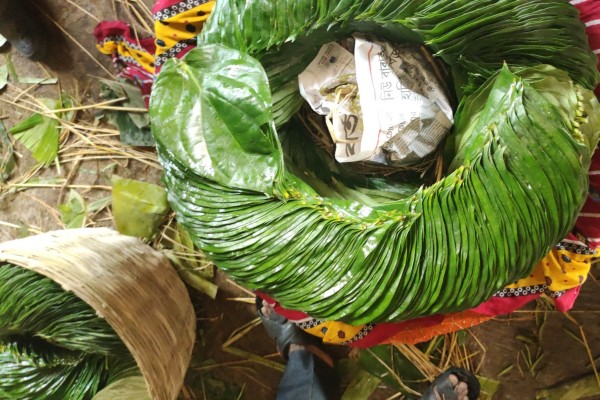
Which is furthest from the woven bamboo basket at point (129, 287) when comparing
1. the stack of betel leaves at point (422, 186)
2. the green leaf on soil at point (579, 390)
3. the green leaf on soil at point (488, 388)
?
the green leaf on soil at point (579, 390)

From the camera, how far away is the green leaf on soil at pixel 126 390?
1.04 meters

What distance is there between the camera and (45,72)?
1444 mm

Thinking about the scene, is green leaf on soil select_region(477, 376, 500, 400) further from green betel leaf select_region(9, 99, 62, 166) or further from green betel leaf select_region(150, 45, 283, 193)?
green betel leaf select_region(9, 99, 62, 166)

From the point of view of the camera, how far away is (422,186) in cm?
63

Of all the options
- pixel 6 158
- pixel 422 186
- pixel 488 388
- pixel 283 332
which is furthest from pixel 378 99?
pixel 6 158

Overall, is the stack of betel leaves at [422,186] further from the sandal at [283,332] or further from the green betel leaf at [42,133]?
the green betel leaf at [42,133]

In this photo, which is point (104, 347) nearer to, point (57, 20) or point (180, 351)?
point (180, 351)

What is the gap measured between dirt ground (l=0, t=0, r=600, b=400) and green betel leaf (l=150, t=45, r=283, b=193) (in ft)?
2.47

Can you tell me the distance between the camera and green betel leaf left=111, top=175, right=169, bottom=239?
4.34ft

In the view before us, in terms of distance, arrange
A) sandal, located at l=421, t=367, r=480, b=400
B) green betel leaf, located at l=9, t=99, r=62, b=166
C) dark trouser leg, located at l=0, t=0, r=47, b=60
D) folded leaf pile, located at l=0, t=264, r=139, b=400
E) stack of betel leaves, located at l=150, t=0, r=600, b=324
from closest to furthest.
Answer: stack of betel leaves, located at l=150, t=0, r=600, b=324 < folded leaf pile, located at l=0, t=264, r=139, b=400 < sandal, located at l=421, t=367, r=480, b=400 < dark trouser leg, located at l=0, t=0, r=47, b=60 < green betel leaf, located at l=9, t=99, r=62, b=166

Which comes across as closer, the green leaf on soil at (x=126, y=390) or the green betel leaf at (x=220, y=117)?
the green betel leaf at (x=220, y=117)

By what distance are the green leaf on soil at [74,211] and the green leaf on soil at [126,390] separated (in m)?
0.51

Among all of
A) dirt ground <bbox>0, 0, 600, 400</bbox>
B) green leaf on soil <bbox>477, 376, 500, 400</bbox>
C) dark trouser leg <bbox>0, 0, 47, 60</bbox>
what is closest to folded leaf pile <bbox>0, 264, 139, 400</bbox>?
dirt ground <bbox>0, 0, 600, 400</bbox>

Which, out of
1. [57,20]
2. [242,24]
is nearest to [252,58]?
[242,24]
